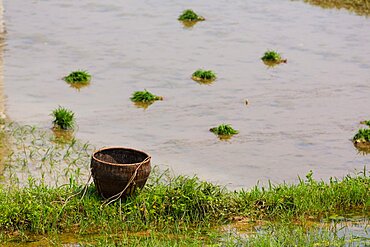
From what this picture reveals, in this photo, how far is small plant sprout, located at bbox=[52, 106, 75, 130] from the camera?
10.5m

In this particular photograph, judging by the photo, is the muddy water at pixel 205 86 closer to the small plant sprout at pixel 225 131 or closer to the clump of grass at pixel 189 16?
the small plant sprout at pixel 225 131

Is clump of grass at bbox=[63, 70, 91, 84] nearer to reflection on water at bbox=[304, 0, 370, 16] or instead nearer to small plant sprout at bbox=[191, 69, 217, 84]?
small plant sprout at bbox=[191, 69, 217, 84]

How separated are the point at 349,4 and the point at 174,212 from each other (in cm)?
1388

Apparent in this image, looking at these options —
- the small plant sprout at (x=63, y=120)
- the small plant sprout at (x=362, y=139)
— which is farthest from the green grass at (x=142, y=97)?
the small plant sprout at (x=362, y=139)


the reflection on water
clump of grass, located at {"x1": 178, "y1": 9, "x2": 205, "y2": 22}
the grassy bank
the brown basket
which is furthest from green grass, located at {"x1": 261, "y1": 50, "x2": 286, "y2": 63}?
the brown basket

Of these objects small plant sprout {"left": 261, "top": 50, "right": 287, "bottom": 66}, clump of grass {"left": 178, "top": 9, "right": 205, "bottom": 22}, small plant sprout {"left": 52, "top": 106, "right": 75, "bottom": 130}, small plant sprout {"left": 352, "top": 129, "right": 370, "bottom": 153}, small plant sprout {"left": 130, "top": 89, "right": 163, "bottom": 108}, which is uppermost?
clump of grass {"left": 178, "top": 9, "right": 205, "bottom": 22}

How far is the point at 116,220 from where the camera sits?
773 centimetres

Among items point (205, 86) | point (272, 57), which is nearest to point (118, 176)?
point (205, 86)

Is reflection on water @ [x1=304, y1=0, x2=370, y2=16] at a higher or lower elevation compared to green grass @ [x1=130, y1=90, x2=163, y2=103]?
higher

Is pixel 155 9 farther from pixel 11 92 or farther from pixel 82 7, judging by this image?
pixel 11 92

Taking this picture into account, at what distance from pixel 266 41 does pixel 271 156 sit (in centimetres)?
649

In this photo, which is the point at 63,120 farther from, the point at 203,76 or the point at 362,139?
the point at 362,139

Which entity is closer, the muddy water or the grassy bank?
the grassy bank

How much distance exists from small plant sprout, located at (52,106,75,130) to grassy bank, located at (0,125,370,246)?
1647 mm
